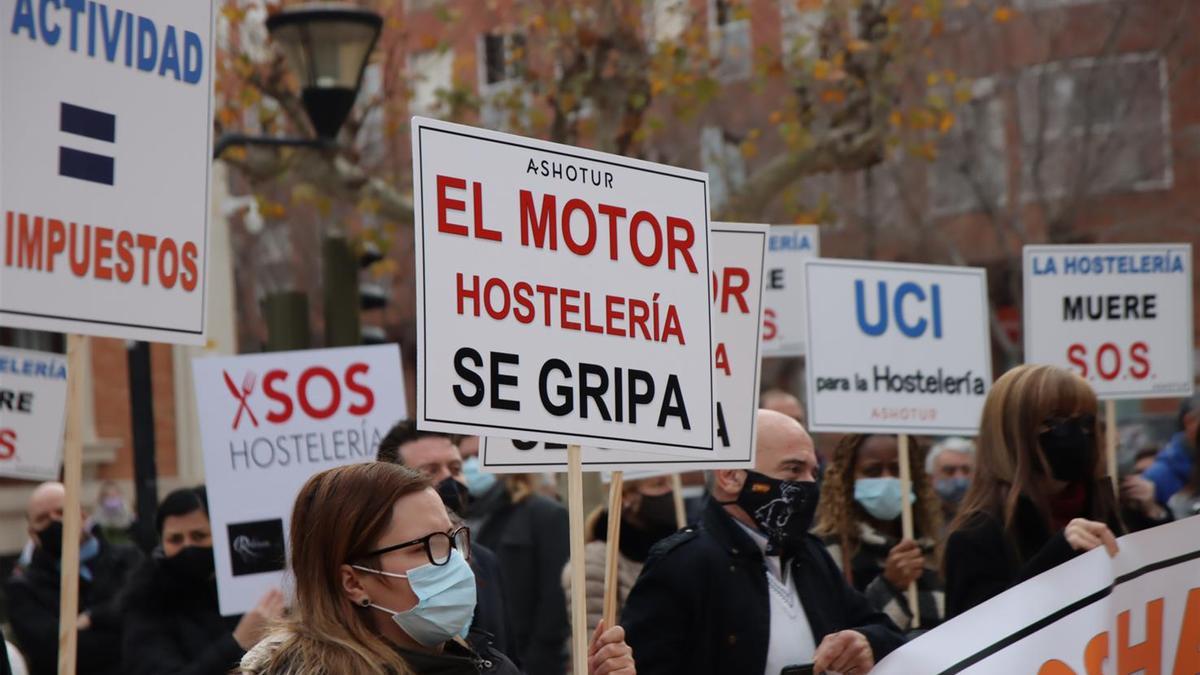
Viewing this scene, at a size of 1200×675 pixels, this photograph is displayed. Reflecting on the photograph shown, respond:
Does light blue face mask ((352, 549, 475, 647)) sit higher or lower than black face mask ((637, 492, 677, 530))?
lower

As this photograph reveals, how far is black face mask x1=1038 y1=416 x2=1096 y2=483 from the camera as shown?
18.7ft

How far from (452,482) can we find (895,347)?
282 centimetres

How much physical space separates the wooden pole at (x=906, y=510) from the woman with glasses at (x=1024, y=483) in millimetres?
1483

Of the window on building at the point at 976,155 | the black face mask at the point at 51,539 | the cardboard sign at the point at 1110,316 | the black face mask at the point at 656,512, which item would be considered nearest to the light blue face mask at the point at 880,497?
the black face mask at the point at 656,512

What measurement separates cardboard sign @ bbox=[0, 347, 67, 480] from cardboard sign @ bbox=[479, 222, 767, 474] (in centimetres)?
405

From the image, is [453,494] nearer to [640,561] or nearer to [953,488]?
[640,561]

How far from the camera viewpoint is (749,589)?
5391mm

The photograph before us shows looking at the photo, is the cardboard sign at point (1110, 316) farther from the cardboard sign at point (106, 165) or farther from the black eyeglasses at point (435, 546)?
the black eyeglasses at point (435, 546)

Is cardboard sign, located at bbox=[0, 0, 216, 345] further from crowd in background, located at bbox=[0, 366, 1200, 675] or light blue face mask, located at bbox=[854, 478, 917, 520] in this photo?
light blue face mask, located at bbox=[854, 478, 917, 520]

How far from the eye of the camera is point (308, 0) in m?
19.0

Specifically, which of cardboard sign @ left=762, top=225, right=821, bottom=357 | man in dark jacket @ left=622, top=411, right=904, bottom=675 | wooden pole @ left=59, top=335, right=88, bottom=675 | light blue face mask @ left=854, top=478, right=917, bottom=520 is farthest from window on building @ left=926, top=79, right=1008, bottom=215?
wooden pole @ left=59, top=335, right=88, bottom=675

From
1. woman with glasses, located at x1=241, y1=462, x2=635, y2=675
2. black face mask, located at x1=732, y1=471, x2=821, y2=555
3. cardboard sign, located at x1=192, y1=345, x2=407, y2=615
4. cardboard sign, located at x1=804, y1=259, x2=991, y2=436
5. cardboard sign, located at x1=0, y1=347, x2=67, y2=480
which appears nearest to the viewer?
woman with glasses, located at x1=241, y1=462, x2=635, y2=675

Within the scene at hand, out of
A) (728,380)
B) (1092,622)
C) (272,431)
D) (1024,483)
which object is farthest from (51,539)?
(1092,622)

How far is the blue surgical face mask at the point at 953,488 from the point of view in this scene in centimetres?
1033
